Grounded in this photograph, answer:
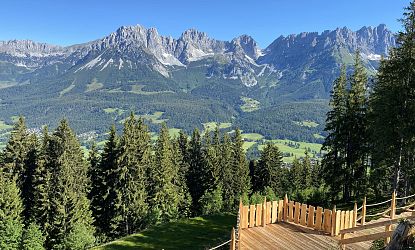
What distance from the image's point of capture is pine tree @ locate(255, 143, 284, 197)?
6788cm

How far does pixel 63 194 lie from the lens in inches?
1673

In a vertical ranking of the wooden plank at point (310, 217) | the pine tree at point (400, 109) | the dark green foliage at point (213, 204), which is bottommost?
the dark green foliage at point (213, 204)

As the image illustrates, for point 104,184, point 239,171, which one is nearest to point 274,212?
point 104,184

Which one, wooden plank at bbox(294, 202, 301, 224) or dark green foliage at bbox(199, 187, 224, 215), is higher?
wooden plank at bbox(294, 202, 301, 224)

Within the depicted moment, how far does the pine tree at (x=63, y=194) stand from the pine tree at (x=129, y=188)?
4.49 m

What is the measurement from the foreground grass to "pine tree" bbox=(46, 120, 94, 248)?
849cm

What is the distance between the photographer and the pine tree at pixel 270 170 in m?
67.9

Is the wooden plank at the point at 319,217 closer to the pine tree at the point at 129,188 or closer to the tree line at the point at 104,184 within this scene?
the tree line at the point at 104,184

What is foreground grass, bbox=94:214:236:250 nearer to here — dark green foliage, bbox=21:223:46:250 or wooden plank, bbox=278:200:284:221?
dark green foliage, bbox=21:223:46:250

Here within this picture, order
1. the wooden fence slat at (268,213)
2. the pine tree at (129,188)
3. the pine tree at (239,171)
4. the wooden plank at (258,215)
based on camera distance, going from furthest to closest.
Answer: the pine tree at (239,171), the pine tree at (129,188), the wooden fence slat at (268,213), the wooden plank at (258,215)

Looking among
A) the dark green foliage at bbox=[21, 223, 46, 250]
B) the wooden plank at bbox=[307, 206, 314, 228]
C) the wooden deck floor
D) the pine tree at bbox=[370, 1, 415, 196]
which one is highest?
the pine tree at bbox=[370, 1, 415, 196]

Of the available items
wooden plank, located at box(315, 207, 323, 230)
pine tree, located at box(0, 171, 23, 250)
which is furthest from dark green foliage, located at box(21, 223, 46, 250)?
wooden plank, located at box(315, 207, 323, 230)

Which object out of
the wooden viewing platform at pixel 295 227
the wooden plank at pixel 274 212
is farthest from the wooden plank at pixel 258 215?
the wooden plank at pixel 274 212

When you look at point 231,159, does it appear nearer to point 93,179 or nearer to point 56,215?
point 93,179
